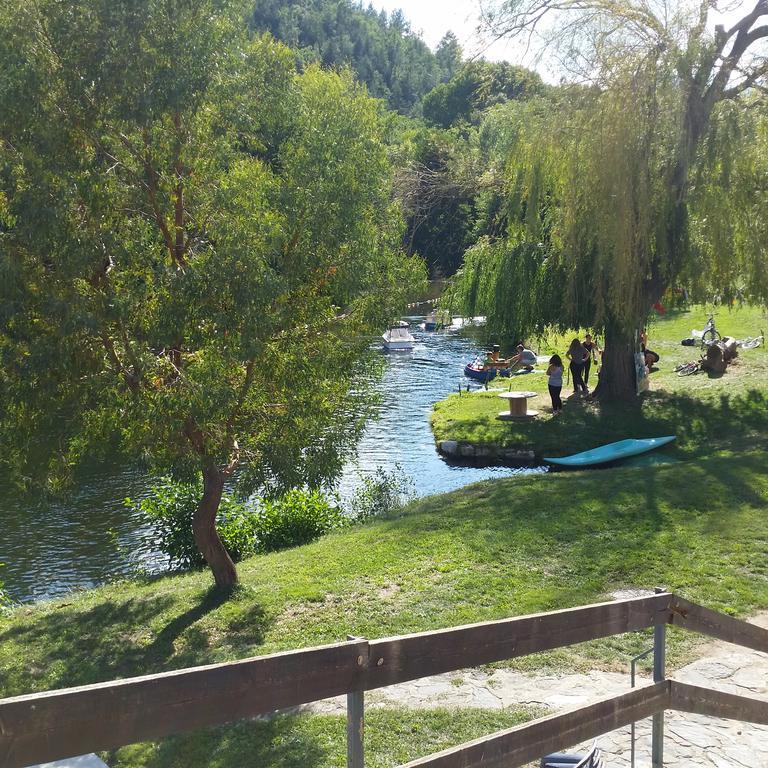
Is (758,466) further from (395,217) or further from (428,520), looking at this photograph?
(395,217)

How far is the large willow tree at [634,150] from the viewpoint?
17.8 m

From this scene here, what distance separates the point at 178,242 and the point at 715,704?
23.9 feet

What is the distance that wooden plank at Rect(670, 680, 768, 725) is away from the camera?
4125mm

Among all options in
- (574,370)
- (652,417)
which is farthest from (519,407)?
(652,417)

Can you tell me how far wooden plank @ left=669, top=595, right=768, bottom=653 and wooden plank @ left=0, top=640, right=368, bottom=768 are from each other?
2.03 meters

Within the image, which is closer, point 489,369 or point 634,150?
point 634,150

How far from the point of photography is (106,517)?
60.4 feet

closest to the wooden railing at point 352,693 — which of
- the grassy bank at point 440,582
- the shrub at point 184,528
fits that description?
the grassy bank at point 440,582

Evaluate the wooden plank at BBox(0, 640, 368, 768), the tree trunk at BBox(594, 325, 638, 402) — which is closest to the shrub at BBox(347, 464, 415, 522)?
the tree trunk at BBox(594, 325, 638, 402)

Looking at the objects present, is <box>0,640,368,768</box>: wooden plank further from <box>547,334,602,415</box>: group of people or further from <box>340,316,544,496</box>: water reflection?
<box>547,334,602,415</box>: group of people

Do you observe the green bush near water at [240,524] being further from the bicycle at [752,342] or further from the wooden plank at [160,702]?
the bicycle at [752,342]

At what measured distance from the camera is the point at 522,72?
66.6 feet

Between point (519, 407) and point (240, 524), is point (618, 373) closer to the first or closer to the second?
point (519, 407)

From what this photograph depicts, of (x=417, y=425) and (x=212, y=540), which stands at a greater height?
(x=212, y=540)
